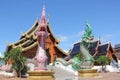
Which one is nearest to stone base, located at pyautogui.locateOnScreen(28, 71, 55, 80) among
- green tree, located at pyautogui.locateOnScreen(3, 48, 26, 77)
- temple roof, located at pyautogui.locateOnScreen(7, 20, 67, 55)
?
green tree, located at pyautogui.locateOnScreen(3, 48, 26, 77)

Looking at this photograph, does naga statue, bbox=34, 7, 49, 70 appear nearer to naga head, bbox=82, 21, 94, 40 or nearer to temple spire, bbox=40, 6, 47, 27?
temple spire, bbox=40, 6, 47, 27

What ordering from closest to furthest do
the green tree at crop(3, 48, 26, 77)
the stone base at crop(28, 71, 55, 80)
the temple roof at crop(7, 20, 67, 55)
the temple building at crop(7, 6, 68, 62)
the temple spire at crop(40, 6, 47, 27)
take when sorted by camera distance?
1. the stone base at crop(28, 71, 55, 80)
2. the temple spire at crop(40, 6, 47, 27)
3. the green tree at crop(3, 48, 26, 77)
4. the temple roof at crop(7, 20, 67, 55)
5. the temple building at crop(7, 6, 68, 62)

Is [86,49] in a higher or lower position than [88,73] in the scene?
higher

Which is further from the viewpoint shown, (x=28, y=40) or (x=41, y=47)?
(x=28, y=40)

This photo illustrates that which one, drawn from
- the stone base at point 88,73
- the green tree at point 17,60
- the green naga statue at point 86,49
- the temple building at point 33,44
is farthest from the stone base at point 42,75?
the temple building at point 33,44

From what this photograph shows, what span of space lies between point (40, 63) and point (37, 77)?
32.0 inches

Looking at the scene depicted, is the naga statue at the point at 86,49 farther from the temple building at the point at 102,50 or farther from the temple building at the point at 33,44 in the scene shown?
the temple building at the point at 102,50

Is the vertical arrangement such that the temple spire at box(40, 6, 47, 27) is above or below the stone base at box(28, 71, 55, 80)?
above

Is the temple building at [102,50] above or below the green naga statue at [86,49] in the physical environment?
above

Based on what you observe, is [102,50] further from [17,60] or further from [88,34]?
[88,34]

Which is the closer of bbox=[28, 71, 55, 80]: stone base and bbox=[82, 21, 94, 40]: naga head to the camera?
bbox=[28, 71, 55, 80]: stone base

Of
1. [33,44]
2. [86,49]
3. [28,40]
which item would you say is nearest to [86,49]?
[86,49]

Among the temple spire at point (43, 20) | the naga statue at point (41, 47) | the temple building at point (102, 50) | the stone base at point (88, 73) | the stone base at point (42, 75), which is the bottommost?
the stone base at point (42, 75)

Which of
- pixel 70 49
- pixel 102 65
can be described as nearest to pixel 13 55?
pixel 102 65
